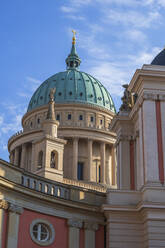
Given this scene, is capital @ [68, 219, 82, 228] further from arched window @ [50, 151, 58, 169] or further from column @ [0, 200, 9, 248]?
arched window @ [50, 151, 58, 169]

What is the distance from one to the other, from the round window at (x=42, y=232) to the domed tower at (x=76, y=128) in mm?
29484

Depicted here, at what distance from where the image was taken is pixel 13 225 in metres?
22.1

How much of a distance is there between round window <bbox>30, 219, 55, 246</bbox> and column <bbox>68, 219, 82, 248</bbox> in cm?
102

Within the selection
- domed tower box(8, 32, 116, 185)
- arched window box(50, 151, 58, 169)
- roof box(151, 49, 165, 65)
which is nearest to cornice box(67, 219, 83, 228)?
roof box(151, 49, 165, 65)

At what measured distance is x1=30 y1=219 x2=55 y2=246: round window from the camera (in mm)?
23188

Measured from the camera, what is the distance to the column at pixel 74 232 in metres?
24.3

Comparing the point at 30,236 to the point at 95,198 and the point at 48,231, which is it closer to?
the point at 48,231

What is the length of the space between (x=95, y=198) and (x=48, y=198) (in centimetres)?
336

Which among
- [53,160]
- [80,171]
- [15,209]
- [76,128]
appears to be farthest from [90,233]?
[76,128]

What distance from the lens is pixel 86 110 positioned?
6084cm

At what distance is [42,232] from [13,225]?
2.03 meters

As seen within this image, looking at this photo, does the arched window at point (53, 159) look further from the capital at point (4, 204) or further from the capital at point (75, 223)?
the capital at point (4, 204)

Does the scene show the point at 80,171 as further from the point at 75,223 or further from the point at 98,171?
the point at 75,223

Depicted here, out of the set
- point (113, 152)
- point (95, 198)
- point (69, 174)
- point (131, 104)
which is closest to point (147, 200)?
point (95, 198)
